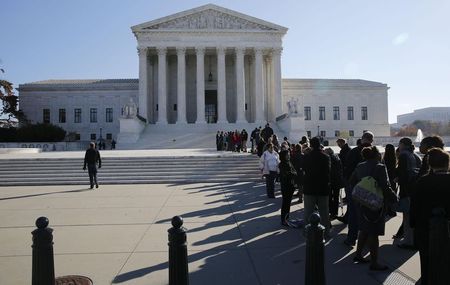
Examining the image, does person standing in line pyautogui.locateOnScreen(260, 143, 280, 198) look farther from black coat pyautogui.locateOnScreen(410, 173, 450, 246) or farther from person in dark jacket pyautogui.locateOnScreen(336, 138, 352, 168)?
black coat pyautogui.locateOnScreen(410, 173, 450, 246)

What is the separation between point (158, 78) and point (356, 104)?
112 feet

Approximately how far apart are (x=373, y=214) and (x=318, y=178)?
1914mm

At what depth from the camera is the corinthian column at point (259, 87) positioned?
57375mm

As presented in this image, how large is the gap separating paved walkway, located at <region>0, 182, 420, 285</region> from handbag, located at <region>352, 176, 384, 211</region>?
1018 mm

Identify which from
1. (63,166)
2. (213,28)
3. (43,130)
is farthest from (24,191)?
(213,28)

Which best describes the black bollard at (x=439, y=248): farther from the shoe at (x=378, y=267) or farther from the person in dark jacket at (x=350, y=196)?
the person in dark jacket at (x=350, y=196)

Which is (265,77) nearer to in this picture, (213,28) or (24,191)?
(213,28)

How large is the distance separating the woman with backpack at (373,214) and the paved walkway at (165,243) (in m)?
0.24

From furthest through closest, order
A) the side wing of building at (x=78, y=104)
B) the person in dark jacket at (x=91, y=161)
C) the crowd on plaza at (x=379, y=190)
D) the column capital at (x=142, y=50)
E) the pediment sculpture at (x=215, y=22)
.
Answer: the side wing of building at (x=78, y=104)
the pediment sculpture at (x=215, y=22)
the column capital at (x=142, y=50)
the person in dark jacket at (x=91, y=161)
the crowd on plaza at (x=379, y=190)

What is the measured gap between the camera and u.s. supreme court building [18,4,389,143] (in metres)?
56.3

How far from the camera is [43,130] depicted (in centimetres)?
5397

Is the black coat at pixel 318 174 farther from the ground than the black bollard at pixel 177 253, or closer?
farther from the ground

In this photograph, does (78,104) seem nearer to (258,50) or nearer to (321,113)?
(258,50)

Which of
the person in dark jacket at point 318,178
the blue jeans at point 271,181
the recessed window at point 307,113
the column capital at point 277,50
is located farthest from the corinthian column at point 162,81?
the person in dark jacket at point 318,178
